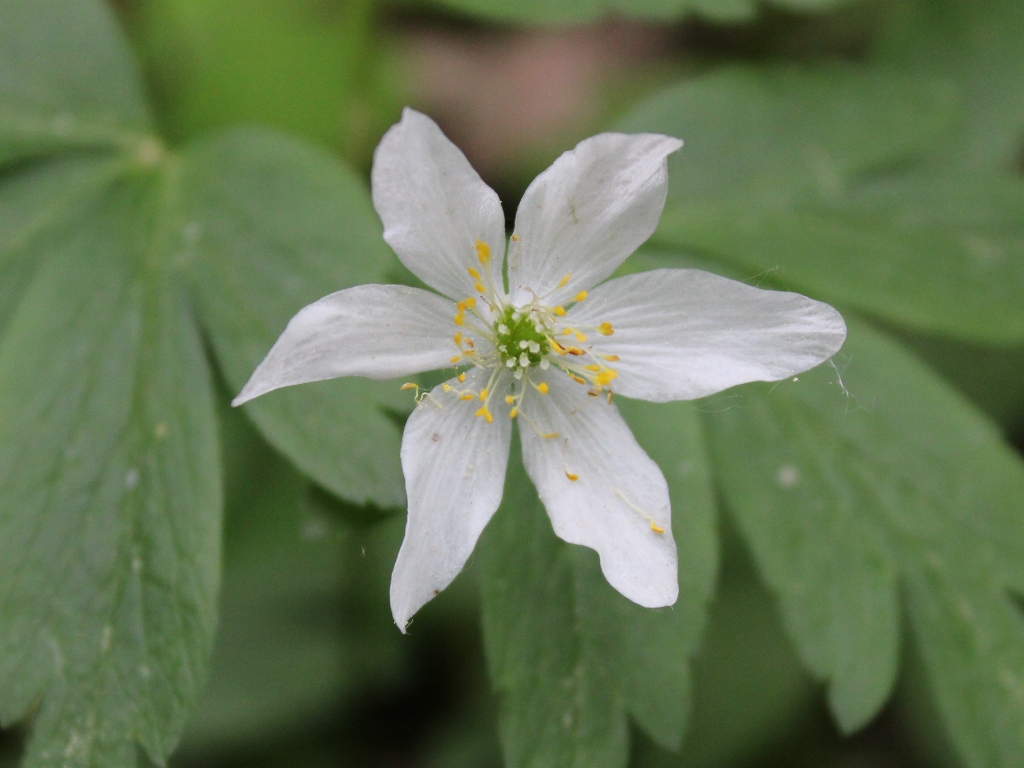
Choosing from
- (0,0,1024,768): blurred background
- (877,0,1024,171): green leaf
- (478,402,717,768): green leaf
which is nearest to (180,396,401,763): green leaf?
(0,0,1024,768): blurred background

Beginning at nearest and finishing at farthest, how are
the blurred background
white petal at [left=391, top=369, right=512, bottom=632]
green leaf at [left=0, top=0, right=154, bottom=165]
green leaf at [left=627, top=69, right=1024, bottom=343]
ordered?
white petal at [left=391, top=369, right=512, bottom=632] → green leaf at [left=0, top=0, right=154, bottom=165] → green leaf at [left=627, top=69, right=1024, bottom=343] → the blurred background

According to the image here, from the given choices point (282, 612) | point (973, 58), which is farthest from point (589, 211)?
point (973, 58)

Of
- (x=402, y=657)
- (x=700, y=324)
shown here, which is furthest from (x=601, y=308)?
(x=402, y=657)

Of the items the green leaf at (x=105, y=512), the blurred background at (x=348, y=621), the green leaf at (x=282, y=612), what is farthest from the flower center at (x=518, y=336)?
the green leaf at (x=282, y=612)

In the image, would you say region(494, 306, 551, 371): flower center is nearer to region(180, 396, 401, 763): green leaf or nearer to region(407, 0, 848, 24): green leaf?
region(407, 0, 848, 24): green leaf

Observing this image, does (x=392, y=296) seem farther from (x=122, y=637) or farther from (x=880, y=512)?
(x=880, y=512)
